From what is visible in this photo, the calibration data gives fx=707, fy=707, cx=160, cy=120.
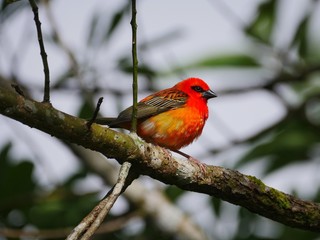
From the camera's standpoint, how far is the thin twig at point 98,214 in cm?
348

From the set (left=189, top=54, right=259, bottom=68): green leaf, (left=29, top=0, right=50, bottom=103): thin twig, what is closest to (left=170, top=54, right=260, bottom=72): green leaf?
(left=189, top=54, right=259, bottom=68): green leaf

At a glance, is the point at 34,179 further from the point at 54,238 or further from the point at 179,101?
the point at 179,101

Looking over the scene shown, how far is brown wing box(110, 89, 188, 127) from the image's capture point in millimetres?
5516

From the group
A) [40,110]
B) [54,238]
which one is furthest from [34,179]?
[40,110]

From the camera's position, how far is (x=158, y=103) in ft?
20.4

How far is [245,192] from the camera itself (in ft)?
14.8

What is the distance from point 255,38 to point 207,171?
2917mm

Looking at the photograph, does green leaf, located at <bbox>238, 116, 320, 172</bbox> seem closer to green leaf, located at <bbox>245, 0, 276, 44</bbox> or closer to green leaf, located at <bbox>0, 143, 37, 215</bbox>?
green leaf, located at <bbox>245, 0, 276, 44</bbox>

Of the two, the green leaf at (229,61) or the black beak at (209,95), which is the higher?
the green leaf at (229,61)

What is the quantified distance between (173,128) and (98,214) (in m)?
2.41

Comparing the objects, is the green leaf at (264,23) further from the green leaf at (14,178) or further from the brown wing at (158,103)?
the green leaf at (14,178)

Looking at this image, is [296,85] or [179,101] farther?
[296,85]

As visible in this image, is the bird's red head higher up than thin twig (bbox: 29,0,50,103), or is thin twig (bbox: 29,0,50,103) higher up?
Result: the bird's red head

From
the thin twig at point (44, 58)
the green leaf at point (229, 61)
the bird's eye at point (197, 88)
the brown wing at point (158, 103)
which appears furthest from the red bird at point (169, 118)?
the thin twig at point (44, 58)
